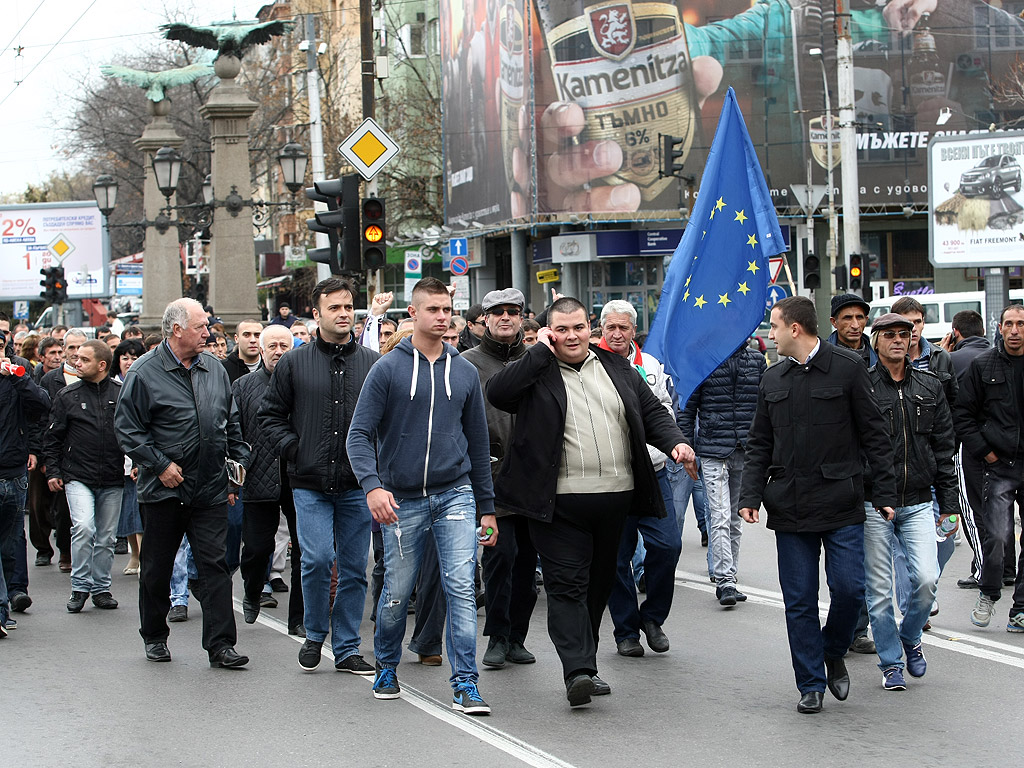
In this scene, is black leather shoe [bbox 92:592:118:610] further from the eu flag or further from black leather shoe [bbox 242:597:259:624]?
the eu flag

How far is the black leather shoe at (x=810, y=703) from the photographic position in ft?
22.1

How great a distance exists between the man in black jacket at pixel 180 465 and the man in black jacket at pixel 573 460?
1.98 metres

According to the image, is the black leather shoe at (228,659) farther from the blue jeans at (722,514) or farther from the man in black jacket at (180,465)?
the blue jeans at (722,514)

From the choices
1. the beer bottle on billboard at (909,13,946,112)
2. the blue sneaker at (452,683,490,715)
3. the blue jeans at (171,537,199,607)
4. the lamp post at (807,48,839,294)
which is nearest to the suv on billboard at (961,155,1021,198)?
the lamp post at (807,48,839,294)

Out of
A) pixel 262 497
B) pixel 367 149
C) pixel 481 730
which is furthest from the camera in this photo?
pixel 367 149

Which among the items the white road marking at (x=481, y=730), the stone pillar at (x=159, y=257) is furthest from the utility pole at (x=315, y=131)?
the white road marking at (x=481, y=730)

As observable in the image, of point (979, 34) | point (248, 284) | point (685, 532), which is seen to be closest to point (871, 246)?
point (979, 34)

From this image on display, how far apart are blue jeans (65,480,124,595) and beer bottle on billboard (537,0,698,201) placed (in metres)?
35.8

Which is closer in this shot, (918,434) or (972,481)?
(918,434)

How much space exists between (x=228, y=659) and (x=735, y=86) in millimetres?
39731

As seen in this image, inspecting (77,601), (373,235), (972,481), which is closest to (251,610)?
(77,601)

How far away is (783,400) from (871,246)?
41096 mm

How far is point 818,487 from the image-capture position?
6793 mm

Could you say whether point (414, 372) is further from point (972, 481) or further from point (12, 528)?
point (12, 528)
